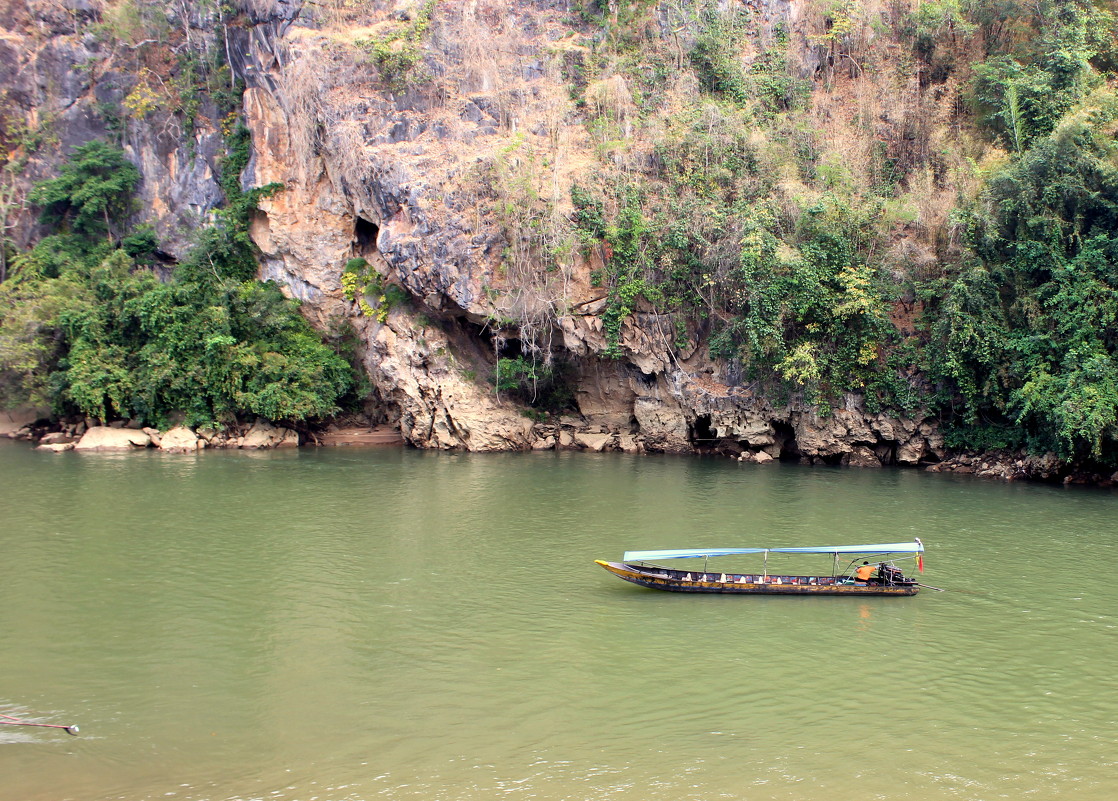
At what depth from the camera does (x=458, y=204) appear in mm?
29109

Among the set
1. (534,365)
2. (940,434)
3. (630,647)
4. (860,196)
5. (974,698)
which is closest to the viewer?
(974,698)

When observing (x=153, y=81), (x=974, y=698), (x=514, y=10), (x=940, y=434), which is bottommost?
(x=974, y=698)

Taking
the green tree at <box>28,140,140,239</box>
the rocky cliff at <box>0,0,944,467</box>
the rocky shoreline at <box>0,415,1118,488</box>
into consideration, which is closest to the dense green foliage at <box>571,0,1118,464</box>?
the rocky cliff at <box>0,0,944,467</box>

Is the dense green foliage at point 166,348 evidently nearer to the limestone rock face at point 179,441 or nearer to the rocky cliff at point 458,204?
the limestone rock face at point 179,441

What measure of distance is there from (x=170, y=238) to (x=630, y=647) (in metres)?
29.8

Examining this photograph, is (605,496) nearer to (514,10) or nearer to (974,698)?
(974,698)

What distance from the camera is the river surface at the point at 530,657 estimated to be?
8.59m

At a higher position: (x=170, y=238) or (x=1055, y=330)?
(x=170, y=238)

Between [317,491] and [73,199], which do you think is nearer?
[317,491]

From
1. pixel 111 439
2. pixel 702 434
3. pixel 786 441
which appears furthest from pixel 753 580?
pixel 111 439

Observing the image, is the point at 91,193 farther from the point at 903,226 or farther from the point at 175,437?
the point at 903,226

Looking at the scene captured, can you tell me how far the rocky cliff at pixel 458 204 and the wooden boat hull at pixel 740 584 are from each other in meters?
13.1

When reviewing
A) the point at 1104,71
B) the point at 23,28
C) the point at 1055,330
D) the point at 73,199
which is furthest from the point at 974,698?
the point at 23,28

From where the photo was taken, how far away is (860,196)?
2742 cm
